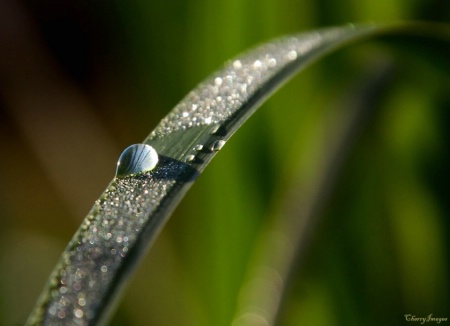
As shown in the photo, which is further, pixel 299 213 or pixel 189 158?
pixel 299 213

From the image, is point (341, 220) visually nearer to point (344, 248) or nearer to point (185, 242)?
point (344, 248)

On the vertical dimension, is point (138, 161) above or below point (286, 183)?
below

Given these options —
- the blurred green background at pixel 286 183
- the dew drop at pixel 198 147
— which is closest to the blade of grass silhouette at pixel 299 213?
the blurred green background at pixel 286 183

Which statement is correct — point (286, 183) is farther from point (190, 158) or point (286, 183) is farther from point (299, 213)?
point (190, 158)

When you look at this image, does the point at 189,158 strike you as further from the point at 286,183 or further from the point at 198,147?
the point at 286,183

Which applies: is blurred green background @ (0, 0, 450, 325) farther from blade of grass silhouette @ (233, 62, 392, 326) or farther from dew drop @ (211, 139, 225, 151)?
dew drop @ (211, 139, 225, 151)

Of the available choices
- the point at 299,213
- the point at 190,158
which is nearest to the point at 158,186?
the point at 190,158
